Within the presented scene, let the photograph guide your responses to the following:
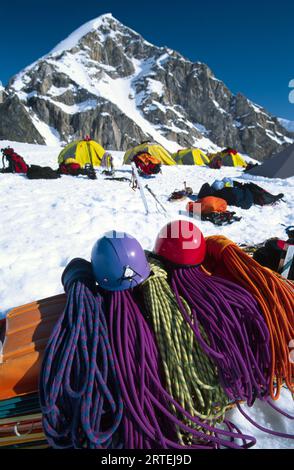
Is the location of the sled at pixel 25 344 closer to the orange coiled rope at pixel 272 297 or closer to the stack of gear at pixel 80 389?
the stack of gear at pixel 80 389

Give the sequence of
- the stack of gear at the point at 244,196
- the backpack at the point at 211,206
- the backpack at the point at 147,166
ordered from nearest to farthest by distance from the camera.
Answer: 1. the backpack at the point at 211,206
2. the stack of gear at the point at 244,196
3. the backpack at the point at 147,166

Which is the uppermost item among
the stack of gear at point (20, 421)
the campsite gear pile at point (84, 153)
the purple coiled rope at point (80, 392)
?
the campsite gear pile at point (84, 153)

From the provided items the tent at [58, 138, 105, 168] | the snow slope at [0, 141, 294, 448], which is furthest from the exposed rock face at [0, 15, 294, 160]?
the snow slope at [0, 141, 294, 448]

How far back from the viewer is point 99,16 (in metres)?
159

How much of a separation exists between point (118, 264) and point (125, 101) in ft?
447

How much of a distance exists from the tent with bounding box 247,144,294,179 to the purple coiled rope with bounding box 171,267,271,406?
10.7 meters

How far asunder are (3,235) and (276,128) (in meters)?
138

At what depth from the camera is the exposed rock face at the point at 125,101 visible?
3762 inches

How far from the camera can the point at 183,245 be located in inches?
77.7

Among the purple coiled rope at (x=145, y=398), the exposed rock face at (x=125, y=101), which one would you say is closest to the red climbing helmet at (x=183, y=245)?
the purple coiled rope at (x=145, y=398)

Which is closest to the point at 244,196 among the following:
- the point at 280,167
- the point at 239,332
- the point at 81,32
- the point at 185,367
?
the point at 239,332

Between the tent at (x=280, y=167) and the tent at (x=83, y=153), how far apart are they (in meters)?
7.77
